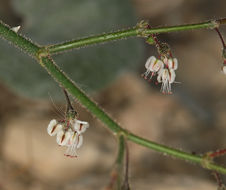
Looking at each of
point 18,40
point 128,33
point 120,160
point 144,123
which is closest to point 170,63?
point 128,33

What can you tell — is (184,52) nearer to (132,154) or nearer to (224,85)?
(224,85)

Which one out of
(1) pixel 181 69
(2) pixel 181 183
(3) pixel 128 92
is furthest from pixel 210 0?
(2) pixel 181 183

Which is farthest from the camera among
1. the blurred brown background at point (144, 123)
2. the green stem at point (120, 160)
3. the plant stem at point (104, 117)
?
the blurred brown background at point (144, 123)

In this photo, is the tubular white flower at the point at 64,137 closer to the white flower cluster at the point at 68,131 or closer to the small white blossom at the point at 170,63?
the white flower cluster at the point at 68,131

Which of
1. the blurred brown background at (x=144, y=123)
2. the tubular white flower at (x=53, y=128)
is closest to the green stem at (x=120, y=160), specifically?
the tubular white flower at (x=53, y=128)

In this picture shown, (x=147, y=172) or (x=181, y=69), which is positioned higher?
(x=181, y=69)

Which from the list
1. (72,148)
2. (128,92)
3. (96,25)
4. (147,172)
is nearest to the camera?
(72,148)

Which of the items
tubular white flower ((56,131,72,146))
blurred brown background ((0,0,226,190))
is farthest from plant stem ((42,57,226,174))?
blurred brown background ((0,0,226,190))

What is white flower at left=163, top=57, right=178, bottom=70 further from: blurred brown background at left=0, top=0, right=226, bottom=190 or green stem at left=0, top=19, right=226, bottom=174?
blurred brown background at left=0, top=0, right=226, bottom=190
